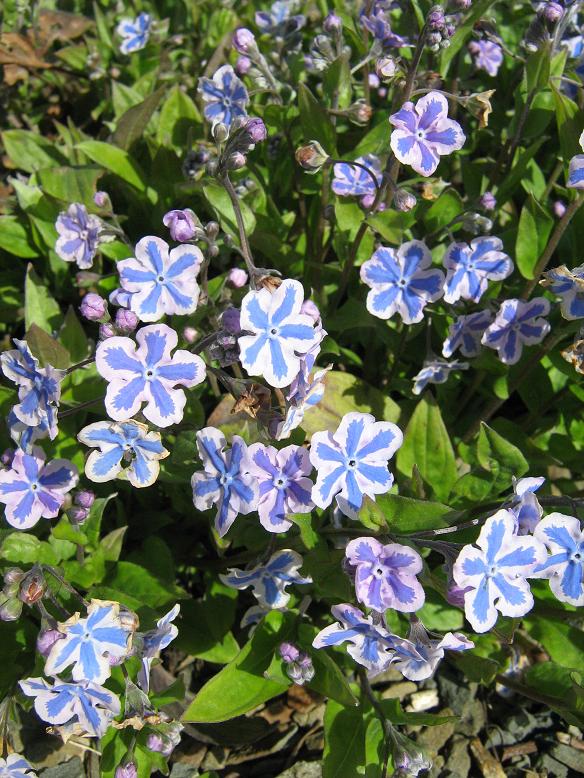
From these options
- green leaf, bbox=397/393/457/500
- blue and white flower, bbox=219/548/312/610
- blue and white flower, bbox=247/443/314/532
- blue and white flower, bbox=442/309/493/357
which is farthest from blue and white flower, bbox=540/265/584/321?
blue and white flower, bbox=219/548/312/610

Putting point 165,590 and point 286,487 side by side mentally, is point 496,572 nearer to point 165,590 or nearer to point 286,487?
point 286,487

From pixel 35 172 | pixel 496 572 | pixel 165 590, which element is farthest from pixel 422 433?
pixel 35 172

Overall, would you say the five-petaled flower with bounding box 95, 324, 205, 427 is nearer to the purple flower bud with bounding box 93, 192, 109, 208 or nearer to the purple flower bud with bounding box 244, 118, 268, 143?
the purple flower bud with bounding box 244, 118, 268, 143

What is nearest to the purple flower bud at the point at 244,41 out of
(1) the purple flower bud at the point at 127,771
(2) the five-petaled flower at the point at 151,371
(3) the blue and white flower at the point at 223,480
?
(2) the five-petaled flower at the point at 151,371

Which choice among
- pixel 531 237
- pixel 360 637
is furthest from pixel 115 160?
pixel 360 637

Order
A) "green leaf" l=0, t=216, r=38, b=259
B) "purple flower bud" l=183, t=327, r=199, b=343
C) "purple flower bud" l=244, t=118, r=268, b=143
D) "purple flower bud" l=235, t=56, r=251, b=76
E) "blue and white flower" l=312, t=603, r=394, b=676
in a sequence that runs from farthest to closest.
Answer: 1. "green leaf" l=0, t=216, r=38, b=259
2. "purple flower bud" l=235, t=56, r=251, b=76
3. "purple flower bud" l=183, t=327, r=199, b=343
4. "purple flower bud" l=244, t=118, r=268, b=143
5. "blue and white flower" l=312, t=603, r=394, b=676

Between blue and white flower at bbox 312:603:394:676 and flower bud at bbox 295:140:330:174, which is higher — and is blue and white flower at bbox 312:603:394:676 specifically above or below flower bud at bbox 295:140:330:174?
below
